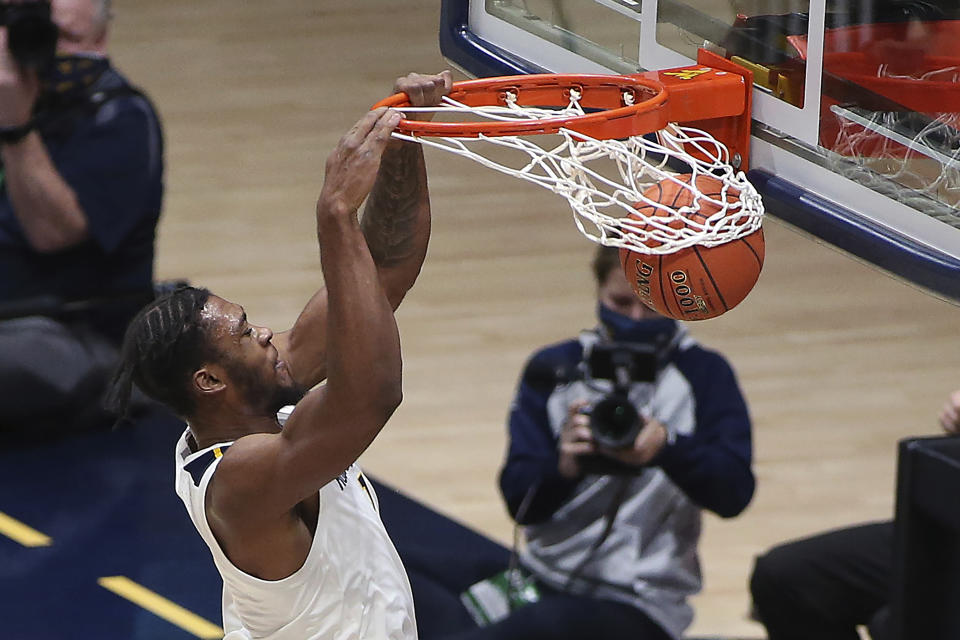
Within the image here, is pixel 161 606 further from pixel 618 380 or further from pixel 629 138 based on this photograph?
pixel 629 138

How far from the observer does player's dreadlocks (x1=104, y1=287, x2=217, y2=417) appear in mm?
2510

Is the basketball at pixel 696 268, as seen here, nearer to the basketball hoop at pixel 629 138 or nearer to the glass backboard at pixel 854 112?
the basketball hoop at pixel 629 138

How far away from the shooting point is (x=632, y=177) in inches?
103

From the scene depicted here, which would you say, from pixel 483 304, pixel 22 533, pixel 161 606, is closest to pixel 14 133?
pixel 22 533

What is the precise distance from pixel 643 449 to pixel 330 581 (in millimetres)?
1157

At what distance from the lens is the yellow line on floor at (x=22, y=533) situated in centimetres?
464

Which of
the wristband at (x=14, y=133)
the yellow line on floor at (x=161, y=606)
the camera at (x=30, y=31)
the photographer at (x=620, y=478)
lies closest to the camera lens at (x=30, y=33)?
the camera at (x=30, y=31)

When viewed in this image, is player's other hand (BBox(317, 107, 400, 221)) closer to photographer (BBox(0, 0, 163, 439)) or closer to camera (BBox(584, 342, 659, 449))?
camera (BBox(584, 342, 659, 449))

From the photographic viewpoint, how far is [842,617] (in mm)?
3637

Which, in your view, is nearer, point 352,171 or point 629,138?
point 352,171

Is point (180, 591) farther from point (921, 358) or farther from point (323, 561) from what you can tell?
point (921, 358)

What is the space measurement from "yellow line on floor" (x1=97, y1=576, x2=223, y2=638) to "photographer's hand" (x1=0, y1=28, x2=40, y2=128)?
1491 mm

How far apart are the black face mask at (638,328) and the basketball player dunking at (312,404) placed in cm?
105

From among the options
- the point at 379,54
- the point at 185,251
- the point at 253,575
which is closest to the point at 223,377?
the point at 253,575
